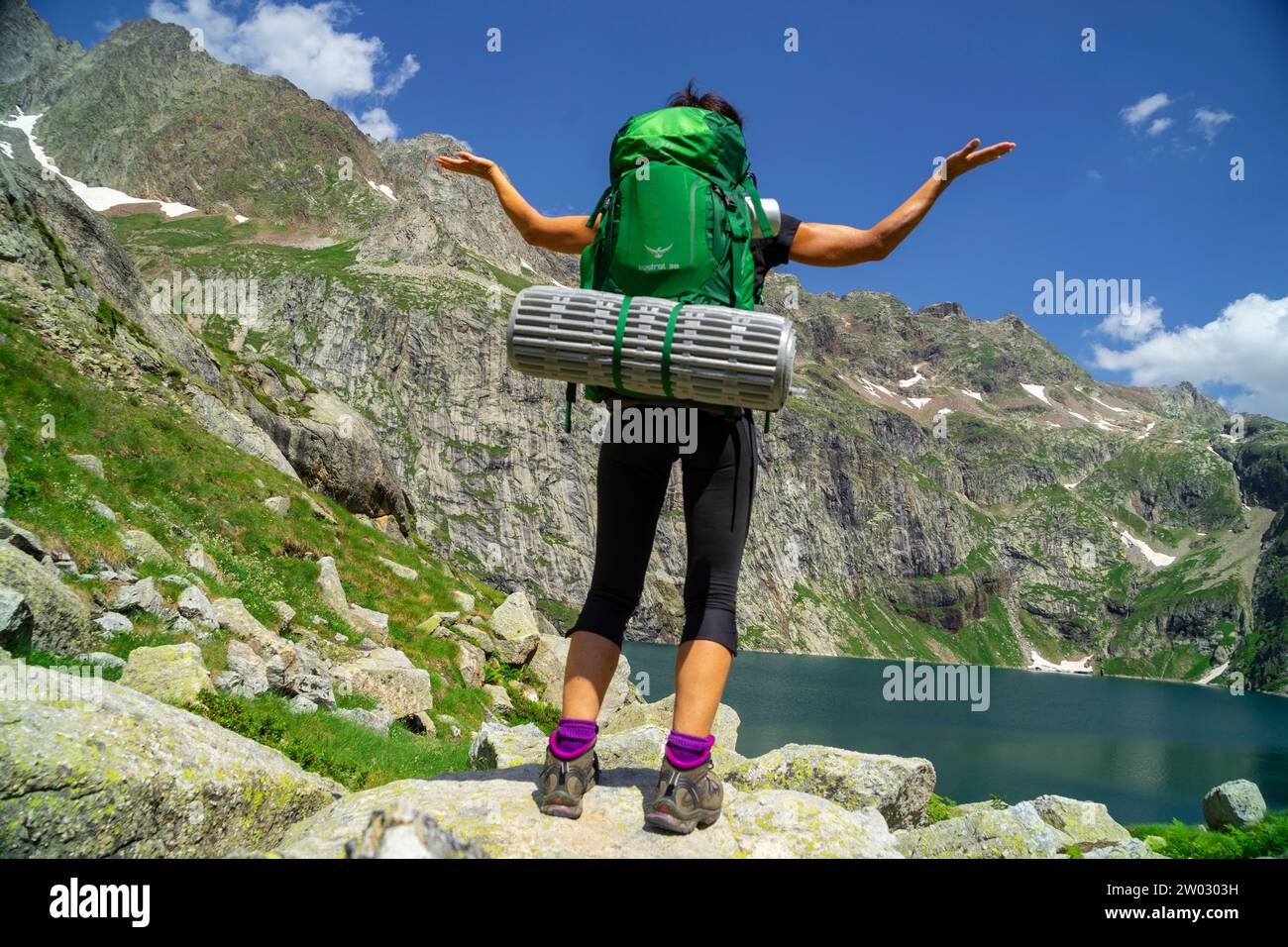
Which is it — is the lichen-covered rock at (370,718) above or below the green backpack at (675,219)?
below

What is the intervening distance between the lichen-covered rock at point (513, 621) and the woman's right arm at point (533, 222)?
56.0 ft

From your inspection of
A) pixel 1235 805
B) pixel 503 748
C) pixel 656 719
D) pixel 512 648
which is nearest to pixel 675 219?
pixel 503 748

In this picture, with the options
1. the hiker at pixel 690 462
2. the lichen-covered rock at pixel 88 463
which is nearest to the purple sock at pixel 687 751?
the hiker at pixel 690 462

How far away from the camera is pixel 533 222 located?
500 centimetres

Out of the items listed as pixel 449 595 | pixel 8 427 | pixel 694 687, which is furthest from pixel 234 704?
pixel 449 595

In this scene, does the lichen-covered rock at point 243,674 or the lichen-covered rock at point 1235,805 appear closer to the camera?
the lichen-covered rock at point 243,674

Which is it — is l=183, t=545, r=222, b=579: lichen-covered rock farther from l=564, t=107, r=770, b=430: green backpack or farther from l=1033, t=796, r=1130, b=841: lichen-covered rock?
l=1033, t=796, r=1130, b=841: lichen-covered rock

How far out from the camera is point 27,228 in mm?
23047

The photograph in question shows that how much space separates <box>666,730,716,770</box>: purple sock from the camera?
3754mm

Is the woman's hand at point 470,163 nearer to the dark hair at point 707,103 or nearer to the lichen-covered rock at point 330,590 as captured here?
the dark hair at point 707,103

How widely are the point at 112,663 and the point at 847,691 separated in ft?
489

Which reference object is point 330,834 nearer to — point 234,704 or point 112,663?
point 234,704

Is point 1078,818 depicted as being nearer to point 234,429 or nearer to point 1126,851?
point 1126,851

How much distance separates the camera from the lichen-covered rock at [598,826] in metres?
3.38
